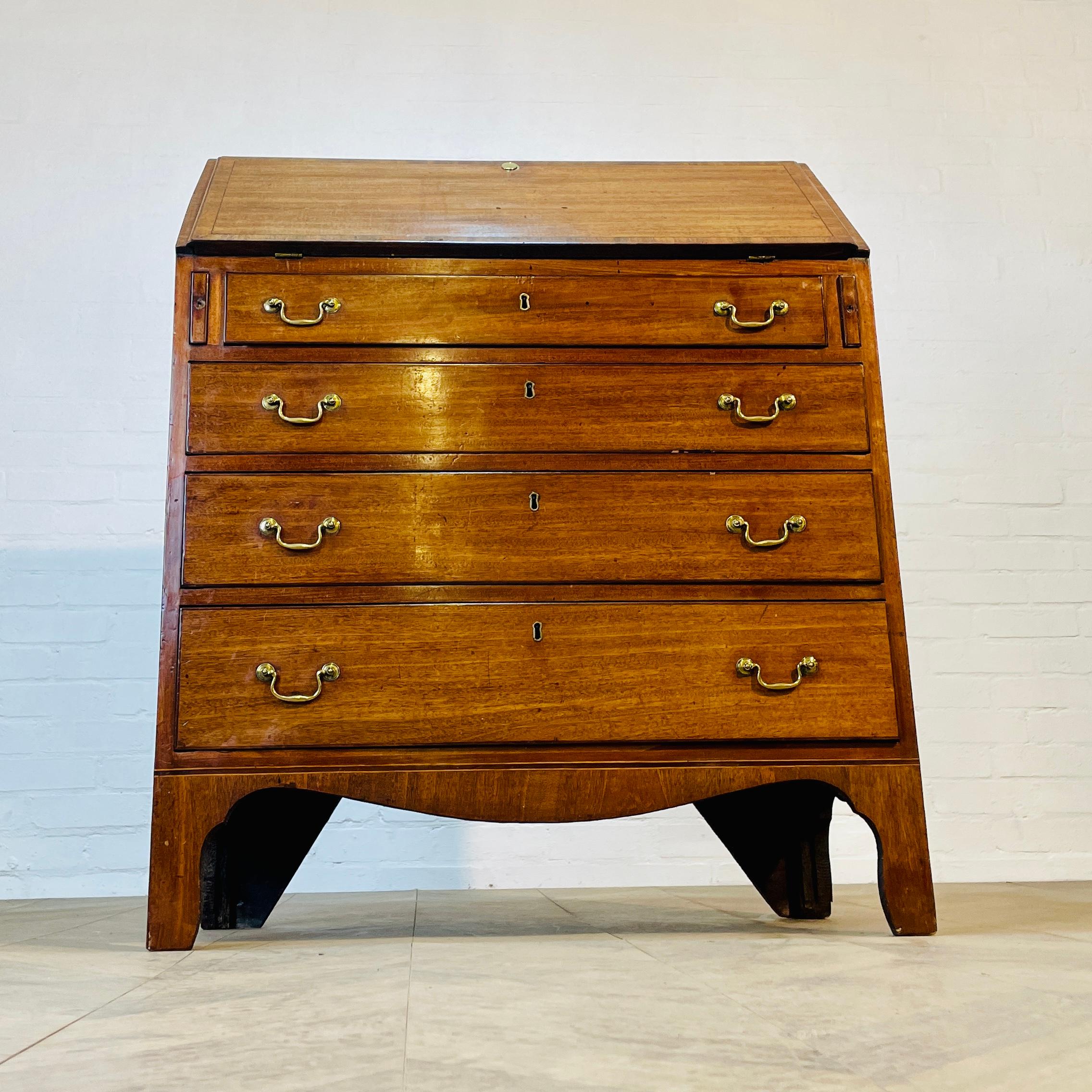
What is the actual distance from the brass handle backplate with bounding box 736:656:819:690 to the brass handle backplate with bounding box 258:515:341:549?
623 millimetres

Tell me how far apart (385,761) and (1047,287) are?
101 inches

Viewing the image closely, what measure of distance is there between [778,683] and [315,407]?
804 millimetres

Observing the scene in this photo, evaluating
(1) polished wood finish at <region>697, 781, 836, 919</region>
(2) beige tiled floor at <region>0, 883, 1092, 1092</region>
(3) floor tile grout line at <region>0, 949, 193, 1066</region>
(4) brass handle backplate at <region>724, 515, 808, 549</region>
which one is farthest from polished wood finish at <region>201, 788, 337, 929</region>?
(4) brass handle backplate at <region>724, 515, 808, 549</region>

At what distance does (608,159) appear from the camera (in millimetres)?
3105

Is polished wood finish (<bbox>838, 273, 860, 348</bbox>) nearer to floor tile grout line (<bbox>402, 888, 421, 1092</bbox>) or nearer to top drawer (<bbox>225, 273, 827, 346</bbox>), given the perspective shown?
top drawer (<bbox>225, 273, 827, 346</bbox>)

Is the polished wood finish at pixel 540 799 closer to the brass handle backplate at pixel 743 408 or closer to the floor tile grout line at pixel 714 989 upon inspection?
the floor tile grout line at pixel 714 989

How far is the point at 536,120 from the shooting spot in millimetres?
3119

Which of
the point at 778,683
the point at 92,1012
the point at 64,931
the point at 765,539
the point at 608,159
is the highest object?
the point at 608,159

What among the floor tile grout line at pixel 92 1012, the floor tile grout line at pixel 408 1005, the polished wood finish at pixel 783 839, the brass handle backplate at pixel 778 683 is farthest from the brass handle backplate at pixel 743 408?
the floor tile grout line at pixel 92 1012

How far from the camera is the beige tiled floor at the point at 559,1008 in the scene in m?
0.74

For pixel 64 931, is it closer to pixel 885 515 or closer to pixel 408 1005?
pixel 408 1005

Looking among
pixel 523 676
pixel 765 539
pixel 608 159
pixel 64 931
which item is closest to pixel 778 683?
pixel 765 539

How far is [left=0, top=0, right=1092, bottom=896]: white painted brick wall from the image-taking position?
2682 mm

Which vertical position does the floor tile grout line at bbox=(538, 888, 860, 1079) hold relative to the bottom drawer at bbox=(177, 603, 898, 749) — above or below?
below
